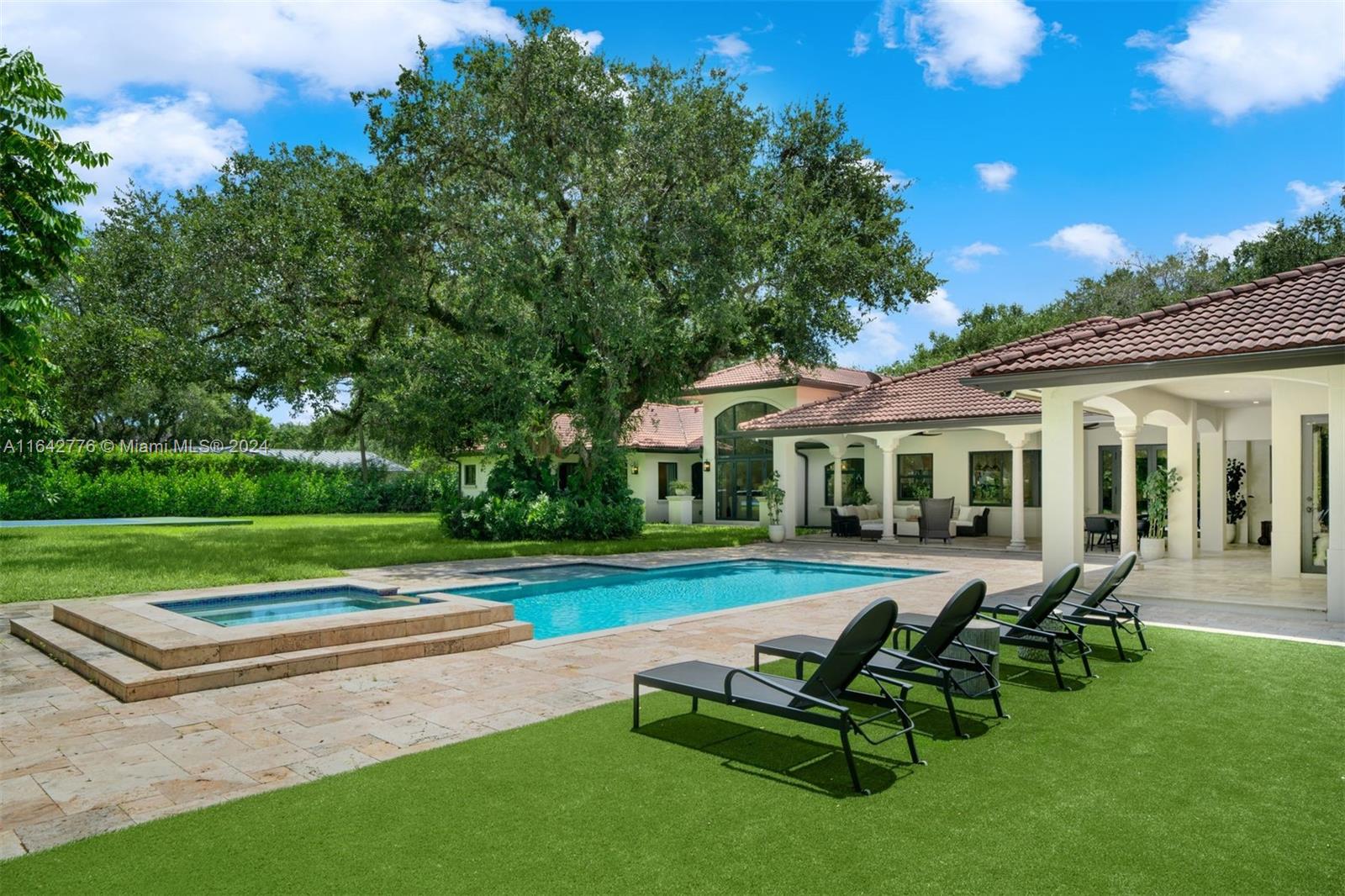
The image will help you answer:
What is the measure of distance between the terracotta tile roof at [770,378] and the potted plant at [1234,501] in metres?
11.6

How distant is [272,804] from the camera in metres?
4.62

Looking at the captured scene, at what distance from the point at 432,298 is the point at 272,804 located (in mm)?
19901

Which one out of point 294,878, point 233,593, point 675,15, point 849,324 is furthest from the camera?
point 849,324

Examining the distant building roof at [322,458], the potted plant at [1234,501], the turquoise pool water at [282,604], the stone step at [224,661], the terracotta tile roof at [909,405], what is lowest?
the turquoise pool water at [282,604]

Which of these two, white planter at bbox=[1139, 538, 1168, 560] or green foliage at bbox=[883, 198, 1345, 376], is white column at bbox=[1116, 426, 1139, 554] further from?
green foliage at bbox=[883, 198, 1345, 376]

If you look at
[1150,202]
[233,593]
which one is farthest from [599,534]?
[1150,202]

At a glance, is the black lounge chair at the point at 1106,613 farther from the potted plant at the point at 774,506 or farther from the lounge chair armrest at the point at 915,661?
the potted plant at the point at 774,506

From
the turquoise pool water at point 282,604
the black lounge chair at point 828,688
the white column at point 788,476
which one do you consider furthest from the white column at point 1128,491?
the turquoise pool water at point 282,604

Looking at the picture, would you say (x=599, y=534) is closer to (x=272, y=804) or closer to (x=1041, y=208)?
(x=272, y=804)

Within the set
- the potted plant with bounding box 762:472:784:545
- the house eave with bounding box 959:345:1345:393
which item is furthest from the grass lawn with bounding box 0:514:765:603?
the house eave with bounding box 959:345:1345:393

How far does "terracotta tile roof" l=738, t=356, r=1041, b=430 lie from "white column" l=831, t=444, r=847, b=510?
1.26 metres

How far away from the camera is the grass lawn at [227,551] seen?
532 inches

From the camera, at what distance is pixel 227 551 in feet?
60.7

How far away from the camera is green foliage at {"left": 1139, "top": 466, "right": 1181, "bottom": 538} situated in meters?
16.9
